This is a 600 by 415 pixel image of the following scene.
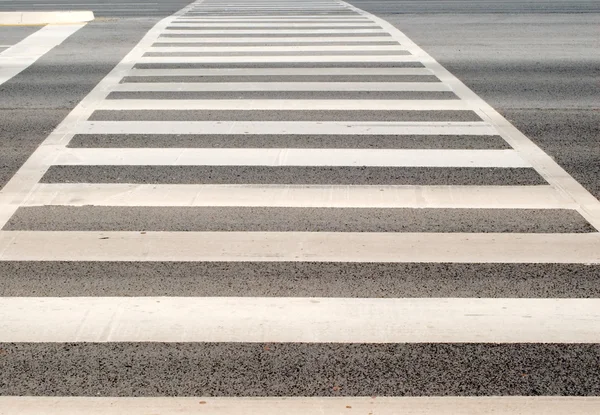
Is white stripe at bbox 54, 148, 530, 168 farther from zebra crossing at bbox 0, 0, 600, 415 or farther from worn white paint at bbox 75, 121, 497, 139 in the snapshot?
worn white paint at bbox 75, 121, 497, 139

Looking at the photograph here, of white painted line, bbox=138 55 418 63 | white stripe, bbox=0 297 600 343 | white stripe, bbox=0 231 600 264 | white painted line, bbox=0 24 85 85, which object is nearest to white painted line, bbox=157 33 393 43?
white painted line, bbox=0 24 85 85

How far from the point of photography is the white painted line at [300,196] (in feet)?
23.8

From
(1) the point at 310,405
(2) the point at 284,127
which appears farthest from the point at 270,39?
(1) the point at 310,405

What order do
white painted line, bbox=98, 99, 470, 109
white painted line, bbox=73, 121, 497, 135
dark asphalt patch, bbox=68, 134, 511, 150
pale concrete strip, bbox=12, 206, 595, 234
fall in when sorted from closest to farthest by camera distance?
pale concrete strip, bbox=12, 206, 595, 234 → dark asphalt patch, bbox=68, 134, 511, 150 → white painted line, bbox=73, 121, 497, 135 → white painted line, bbox=98, 99, 470, 109

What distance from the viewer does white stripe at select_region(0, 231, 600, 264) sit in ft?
19.9

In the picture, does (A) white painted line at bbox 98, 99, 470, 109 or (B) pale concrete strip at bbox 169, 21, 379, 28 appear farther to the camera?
(B) pale concrete strip at bbox 169, 21, 379, 28

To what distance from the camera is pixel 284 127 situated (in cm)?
997

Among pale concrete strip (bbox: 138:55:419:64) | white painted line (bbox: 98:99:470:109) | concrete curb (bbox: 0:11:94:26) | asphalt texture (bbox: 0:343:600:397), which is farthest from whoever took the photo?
concrete curb (bbox: 0:11:94:26)

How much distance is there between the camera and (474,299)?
5375mm

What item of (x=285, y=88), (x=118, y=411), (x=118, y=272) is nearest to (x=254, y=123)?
(x=285, y=88)

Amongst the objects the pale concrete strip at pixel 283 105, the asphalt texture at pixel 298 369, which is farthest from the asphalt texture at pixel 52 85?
the asphalt texture at pixel 298 369

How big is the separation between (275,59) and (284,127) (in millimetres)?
5164

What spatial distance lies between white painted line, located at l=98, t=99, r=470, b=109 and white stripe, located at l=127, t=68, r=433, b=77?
208cm

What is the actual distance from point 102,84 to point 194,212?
607cm
